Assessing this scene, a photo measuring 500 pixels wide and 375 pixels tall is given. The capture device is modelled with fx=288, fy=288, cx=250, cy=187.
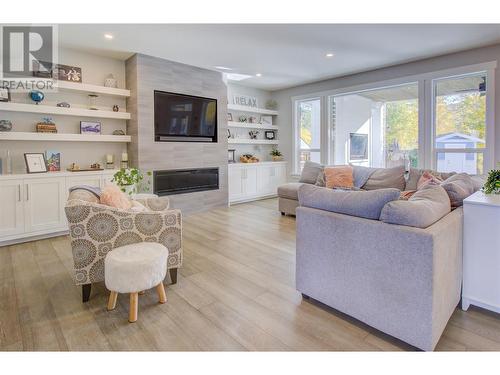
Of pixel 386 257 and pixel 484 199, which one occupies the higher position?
pixel 484 199

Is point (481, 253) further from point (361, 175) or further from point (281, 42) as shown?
point (281, 42)

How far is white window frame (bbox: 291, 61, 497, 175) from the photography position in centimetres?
426

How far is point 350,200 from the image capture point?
74.3 inches

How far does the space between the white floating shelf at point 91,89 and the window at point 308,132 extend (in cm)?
395

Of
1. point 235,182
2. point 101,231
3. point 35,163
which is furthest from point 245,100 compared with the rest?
point 101,231

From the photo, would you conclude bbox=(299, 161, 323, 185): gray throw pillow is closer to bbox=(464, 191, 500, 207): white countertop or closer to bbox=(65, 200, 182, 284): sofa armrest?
bbox=(464, 191, 500, 207): white countertop

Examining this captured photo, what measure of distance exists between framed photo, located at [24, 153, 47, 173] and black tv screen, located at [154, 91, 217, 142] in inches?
63.4

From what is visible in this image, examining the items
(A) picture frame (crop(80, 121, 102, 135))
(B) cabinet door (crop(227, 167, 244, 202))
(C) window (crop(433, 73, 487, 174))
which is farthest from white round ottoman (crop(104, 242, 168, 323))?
(C) window (crop(433, 73, 487, 174))

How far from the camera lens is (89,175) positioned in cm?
406

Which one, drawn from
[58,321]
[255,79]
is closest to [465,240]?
[58,321]

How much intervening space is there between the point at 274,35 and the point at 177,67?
195 centimetres

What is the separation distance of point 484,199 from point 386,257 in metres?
0.98
